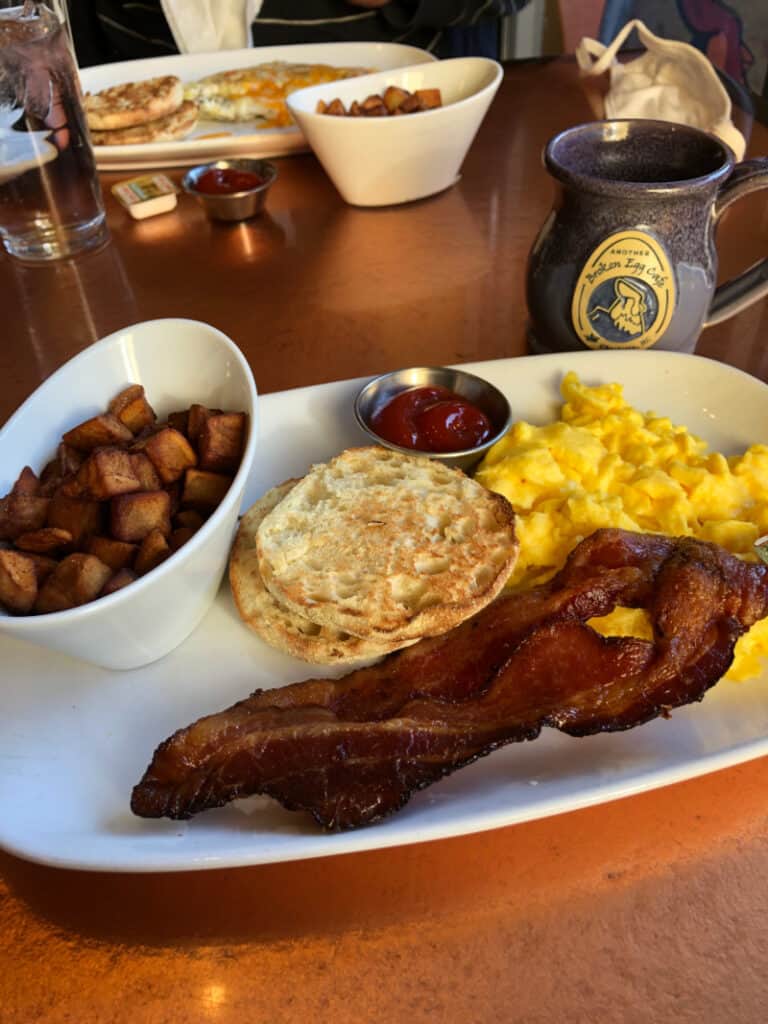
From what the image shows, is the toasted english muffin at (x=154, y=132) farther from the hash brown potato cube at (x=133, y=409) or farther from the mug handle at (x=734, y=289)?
the mug handle at (x=734, y=289)

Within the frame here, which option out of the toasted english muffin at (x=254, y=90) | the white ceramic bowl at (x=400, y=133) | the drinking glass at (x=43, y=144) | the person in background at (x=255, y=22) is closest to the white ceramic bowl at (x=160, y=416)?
the drinking glass at (x=43, y=144)

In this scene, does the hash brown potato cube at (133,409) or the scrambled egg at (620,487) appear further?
the hash brown potato cube at (133,409)

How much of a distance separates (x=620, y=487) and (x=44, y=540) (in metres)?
1.16

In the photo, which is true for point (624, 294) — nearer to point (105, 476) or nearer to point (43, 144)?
point (105, 476)

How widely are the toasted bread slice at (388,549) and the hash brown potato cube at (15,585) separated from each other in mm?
417

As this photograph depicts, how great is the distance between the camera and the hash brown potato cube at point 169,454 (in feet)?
5.17

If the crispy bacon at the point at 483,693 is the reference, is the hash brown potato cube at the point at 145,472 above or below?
above

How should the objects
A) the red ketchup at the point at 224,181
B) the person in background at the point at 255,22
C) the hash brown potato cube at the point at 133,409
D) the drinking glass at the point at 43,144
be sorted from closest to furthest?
the hash brown potato cube at the point at 133,409 < the drinking glass at the point at 43,144 < the red ketchup at the point at 224,181 < the person in background at the point at 255,22

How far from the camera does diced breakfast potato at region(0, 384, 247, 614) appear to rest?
132 centimetres

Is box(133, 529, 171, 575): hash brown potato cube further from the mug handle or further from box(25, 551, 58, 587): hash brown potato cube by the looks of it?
the mug handle

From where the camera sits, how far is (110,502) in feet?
4.82

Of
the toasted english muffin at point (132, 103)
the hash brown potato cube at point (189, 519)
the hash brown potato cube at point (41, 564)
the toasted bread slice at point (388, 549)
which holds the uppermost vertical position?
the toasted english muffin at point (132, 103)

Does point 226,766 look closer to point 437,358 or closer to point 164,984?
point 164,984

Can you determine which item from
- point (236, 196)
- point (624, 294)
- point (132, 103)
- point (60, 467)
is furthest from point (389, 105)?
point (60, 467)
